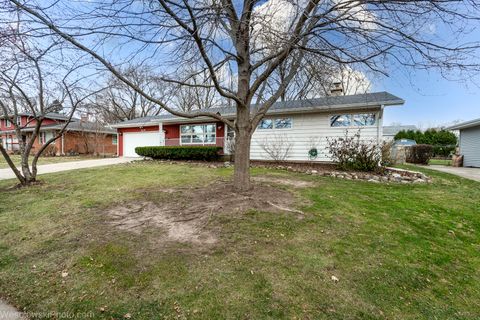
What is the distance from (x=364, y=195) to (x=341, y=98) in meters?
6.71

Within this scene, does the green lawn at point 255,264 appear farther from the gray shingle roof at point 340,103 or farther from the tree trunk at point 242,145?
the gray shingle roof at point 340,103

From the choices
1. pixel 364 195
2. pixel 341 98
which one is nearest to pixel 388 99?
pixel 341 98

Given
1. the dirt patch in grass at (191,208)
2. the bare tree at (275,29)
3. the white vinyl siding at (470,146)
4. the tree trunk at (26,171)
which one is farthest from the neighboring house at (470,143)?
the tree trunk at (26,171)

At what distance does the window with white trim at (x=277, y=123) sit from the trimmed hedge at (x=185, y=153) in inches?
108

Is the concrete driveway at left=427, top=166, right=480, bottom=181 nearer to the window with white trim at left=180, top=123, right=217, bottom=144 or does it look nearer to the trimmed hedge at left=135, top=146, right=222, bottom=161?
the trimmed hedge at left=135, top=146, right=222, bottom=161

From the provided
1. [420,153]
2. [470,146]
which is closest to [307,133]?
[420,153]

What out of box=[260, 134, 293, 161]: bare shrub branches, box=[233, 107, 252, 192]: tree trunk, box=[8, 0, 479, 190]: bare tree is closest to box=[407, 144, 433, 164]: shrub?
box=[260, 134, 293, 161]: bare shrub branches

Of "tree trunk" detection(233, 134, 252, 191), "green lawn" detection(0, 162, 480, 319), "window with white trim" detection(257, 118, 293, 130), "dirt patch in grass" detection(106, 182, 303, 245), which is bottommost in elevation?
"green lawn" detection(0, 162, 480, 319)

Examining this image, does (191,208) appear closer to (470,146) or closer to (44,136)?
(470,146)

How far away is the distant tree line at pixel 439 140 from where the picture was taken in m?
21.0

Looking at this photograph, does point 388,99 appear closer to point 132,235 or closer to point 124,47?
point 124,47

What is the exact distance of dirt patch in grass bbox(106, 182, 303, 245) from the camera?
3463 millimetres

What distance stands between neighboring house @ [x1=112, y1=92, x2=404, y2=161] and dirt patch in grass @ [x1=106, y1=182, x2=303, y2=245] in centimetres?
439

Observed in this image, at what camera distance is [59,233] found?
342 centimetres
